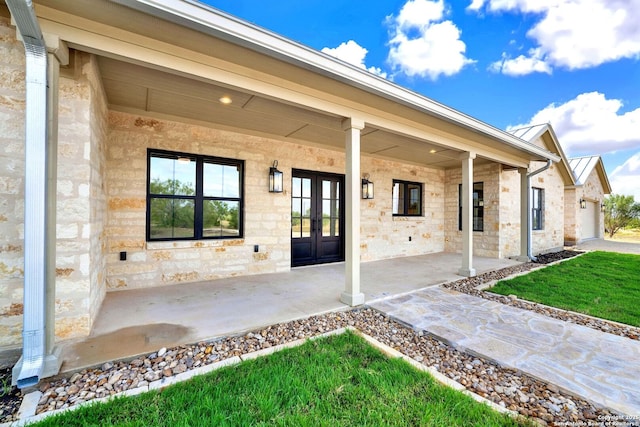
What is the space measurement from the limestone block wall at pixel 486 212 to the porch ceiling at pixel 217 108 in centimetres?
269

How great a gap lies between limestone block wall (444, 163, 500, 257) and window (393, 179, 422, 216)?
1.16 meters

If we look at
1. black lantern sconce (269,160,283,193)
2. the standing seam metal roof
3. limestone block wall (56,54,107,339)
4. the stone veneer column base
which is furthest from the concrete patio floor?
the standing seam metal roof

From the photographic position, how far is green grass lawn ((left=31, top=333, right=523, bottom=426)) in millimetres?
1484

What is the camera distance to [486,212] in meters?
7.17

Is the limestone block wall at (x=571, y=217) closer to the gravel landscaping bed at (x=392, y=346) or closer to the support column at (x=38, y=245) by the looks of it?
the gravel landscaping bed at (x=392, y=346)

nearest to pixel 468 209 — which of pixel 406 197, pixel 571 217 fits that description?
pixel 406 197

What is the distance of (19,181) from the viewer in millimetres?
2111

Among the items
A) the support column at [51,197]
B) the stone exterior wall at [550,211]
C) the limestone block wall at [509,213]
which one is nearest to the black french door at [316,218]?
the support column at [51,197]

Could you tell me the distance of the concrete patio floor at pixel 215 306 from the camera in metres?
2.29

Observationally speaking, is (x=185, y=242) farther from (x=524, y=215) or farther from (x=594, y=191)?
(x=594, y=191)

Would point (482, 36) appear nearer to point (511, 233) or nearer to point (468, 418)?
point (511, 233)

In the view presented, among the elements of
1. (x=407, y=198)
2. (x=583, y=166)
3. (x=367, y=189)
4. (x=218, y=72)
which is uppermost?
(x=583, y=166)

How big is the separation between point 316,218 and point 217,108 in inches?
117

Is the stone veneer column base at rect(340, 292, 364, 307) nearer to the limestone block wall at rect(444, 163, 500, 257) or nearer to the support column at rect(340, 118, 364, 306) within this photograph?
the support column at rect(340, 118, 364, 306)
